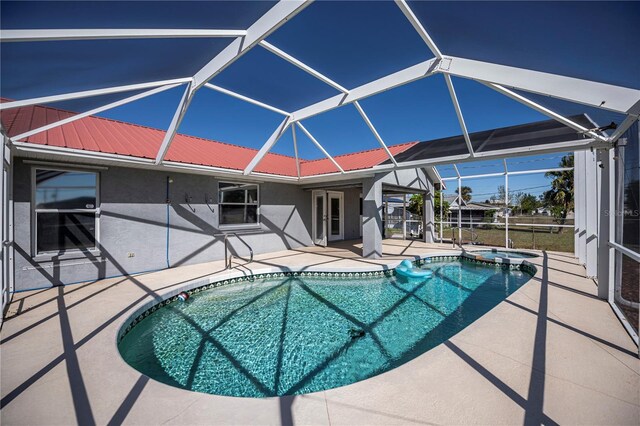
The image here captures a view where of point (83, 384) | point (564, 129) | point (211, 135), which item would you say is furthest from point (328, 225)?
point (83, 384)

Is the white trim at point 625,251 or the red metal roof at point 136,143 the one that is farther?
the red metal roof at point 136,143

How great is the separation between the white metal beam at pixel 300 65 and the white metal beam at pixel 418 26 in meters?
1.96

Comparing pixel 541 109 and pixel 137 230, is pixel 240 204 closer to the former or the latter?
pixel 137 230

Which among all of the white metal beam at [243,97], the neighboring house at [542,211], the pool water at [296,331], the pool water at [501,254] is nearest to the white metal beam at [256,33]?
the white metal beam at [243,97]

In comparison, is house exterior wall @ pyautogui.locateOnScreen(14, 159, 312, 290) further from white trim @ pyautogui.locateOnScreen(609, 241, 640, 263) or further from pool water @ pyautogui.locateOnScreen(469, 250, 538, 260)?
white trim @ pyautogui.locateOnScreen(609, 241, 640, 263)

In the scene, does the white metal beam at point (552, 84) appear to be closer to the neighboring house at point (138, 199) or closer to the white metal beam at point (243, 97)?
the white metal beam at point (243, 97)

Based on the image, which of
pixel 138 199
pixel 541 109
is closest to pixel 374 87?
pixel 541 109

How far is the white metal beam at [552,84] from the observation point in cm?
346

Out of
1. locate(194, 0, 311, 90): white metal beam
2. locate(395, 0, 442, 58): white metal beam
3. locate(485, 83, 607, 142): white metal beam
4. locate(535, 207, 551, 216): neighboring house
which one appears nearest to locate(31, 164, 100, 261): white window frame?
locate(194, 0, 311, 90): white metal beam

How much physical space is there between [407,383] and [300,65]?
5082mm

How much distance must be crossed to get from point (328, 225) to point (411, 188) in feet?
14.9

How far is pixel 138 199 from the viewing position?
25.2 ft

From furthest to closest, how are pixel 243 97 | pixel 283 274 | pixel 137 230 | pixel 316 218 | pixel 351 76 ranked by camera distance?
pixel 316 218 → pixel 283 274 → pixel 137 230 → pixel 243 97 → pixel 351 76

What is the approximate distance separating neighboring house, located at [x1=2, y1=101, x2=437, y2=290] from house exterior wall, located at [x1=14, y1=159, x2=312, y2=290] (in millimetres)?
22
